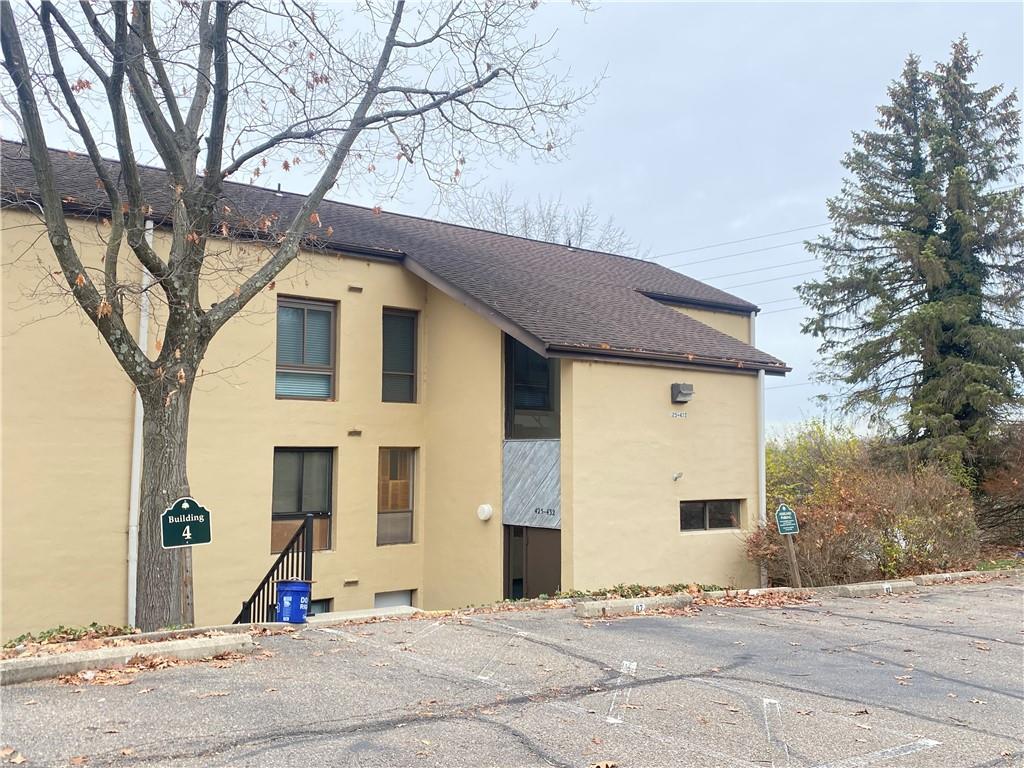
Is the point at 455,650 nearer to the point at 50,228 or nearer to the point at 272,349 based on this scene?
the point at 50,228

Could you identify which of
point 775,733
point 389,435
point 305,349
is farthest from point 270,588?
point 775,733

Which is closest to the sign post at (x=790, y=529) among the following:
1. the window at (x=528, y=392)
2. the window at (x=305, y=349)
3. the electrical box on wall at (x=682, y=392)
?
the electrical box on wall at (x=682, y=392)

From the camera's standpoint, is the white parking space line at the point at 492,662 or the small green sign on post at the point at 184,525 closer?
the white parking space line at the point at 492,662

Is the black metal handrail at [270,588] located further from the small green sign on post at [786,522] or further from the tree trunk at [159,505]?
the small green sign on post at [786,522]

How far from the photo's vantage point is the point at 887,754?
18.7 ft

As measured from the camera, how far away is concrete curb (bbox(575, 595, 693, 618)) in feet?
34.8

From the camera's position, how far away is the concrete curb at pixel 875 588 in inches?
517

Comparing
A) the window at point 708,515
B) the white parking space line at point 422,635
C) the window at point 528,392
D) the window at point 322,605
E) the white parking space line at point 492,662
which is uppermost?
the window at point 528,392

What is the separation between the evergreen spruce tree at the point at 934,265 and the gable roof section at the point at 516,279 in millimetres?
6388

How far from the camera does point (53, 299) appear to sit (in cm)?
1207

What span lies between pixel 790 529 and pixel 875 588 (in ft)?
5.73

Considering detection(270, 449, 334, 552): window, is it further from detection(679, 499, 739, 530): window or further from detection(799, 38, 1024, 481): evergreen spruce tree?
detection(799, 38, 1024, 481): evergreen spruce tree

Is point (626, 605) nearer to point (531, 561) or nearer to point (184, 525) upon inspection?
point (531, 561)

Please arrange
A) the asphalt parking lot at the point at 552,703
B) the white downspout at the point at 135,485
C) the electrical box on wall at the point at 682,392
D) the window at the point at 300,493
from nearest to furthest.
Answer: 1. the asphalt parking lot at the point at 552,703
2. the white downspout at the point at 135,485
3. the window at the point at 300,493
4. the electrical box on wall at the point at 682,392
